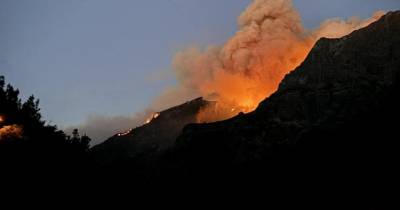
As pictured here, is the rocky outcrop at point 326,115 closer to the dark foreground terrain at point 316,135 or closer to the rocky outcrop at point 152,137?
the dark foreground terrain at point 316,135

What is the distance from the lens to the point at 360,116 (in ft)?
298

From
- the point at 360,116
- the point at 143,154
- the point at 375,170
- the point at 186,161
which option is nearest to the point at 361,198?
the point at 375,170

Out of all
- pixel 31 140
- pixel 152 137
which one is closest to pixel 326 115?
pixel 152 137

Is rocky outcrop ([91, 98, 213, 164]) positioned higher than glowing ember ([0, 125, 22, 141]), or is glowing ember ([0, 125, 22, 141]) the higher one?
rocky outcrop ([91, 98, 213, 164])

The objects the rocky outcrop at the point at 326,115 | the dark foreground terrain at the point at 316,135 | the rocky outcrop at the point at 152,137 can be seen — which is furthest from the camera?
the rocky outcrop at the point at 152,137

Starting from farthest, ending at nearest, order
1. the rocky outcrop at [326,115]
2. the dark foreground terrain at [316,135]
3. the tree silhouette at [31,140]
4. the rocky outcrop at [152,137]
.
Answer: the rocky outcrop at [152,137] < the rocky outcrop at [326,115] < the dark foreground terrain at [316,135] < the tree silhouette at [31,140]

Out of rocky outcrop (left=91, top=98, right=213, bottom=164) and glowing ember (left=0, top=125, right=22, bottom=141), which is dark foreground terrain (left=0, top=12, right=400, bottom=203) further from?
glowing ember (left=0, top=125, right=22, bottom=141)

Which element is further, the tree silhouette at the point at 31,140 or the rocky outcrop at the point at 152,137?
the rocky outcrop at the point at 152,137

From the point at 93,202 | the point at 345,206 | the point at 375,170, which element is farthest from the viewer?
the point at 375,170

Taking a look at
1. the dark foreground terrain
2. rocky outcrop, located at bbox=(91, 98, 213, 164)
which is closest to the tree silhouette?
the dark foreground terrain

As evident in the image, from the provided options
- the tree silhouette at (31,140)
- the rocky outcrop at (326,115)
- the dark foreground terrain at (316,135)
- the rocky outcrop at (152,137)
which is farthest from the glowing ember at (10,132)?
the rocky outcrop at (152,137)

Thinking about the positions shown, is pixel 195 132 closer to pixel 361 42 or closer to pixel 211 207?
pixel 211 207

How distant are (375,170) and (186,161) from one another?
40125 millimetres

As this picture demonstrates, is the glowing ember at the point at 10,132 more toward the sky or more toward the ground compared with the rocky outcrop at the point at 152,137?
more toward the ground
